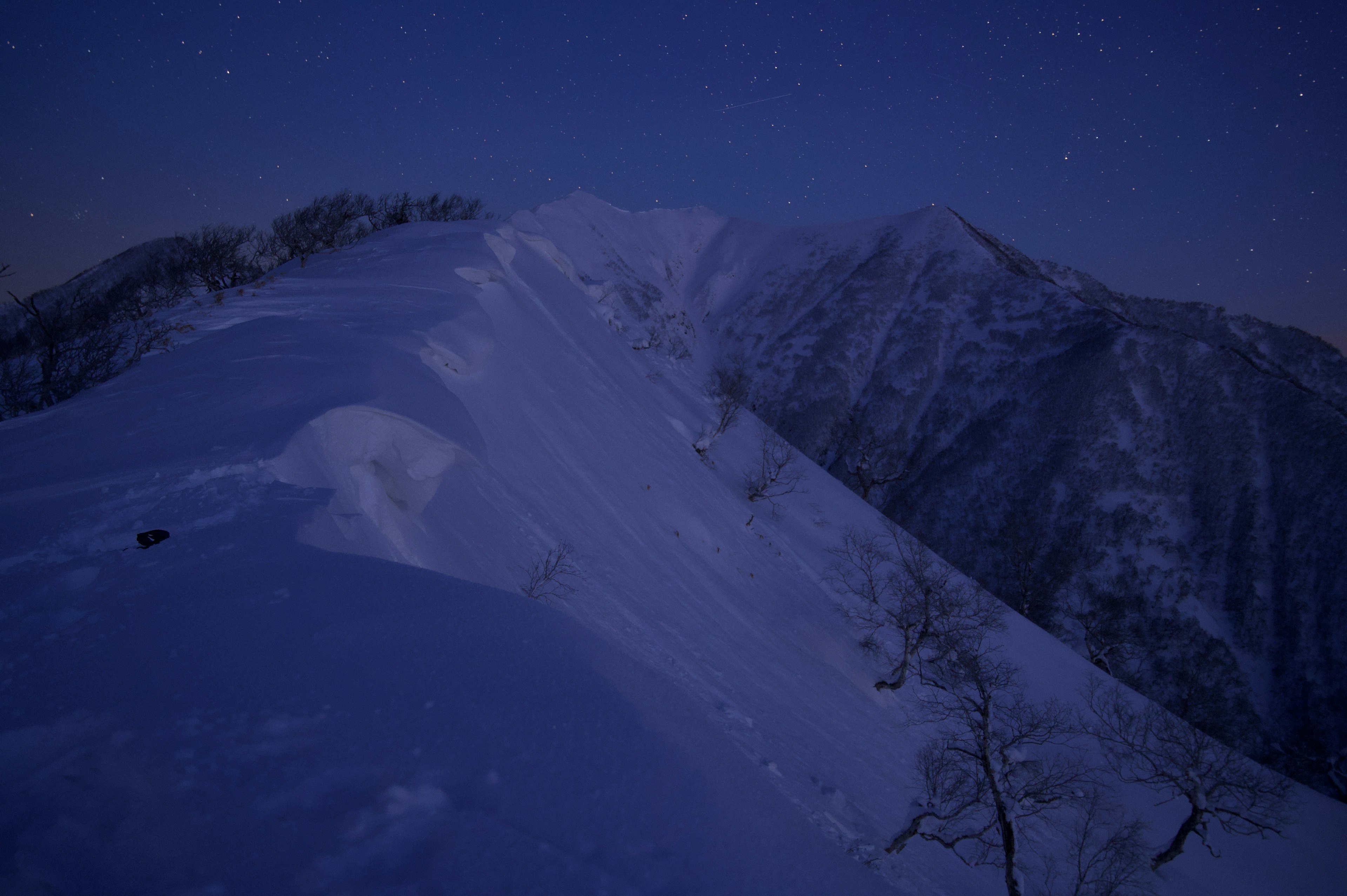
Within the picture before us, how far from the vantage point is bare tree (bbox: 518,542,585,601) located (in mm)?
7066

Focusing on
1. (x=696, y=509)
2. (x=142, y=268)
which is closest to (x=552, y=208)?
(x=142, y=268)

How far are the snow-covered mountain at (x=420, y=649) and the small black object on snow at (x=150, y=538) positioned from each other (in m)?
0.16

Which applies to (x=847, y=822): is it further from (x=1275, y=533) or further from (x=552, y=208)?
(x=552, y=208)

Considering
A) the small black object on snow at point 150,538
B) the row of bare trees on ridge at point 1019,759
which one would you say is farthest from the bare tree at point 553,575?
the row of bare trees on ridge at point 1019,759

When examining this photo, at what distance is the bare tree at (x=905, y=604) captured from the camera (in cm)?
1305

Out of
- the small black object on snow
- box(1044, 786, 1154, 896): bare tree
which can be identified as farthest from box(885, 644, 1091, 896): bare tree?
the small black object on snow

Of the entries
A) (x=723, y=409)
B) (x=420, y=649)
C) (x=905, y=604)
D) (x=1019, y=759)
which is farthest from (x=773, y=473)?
(x=420, y=649)

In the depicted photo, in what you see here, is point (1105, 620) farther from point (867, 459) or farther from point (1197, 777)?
point (1197, 777)

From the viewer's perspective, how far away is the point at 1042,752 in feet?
46.0

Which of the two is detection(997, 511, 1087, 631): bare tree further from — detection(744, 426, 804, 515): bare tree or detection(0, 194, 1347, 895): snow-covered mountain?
detection(744, 426, 804, 515): bare tree

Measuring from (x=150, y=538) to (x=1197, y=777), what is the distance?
1566 cm

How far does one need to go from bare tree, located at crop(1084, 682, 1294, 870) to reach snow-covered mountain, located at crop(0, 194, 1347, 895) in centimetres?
95

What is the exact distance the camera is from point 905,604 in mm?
13445

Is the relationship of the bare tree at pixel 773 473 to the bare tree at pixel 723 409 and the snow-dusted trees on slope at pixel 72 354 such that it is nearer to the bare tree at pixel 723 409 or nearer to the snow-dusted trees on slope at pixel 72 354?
the bare tree at pixel 723 409
